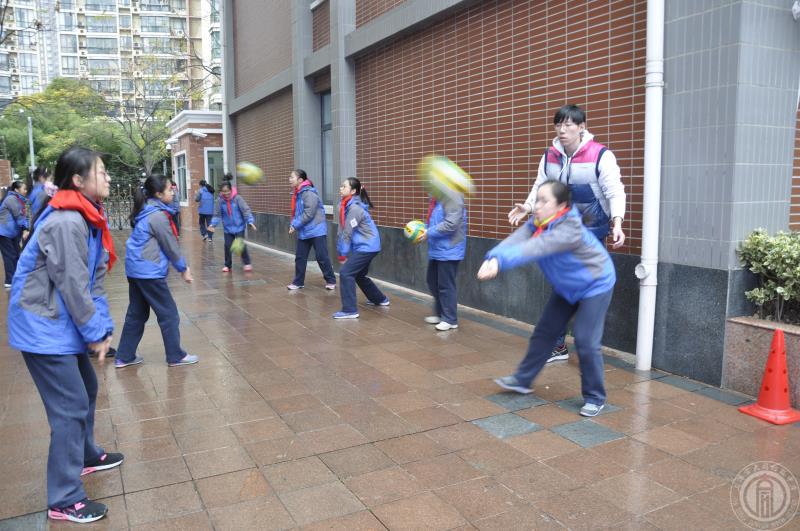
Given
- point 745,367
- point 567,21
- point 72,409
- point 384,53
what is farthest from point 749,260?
point 384,53

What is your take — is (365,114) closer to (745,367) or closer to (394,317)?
(394,317)

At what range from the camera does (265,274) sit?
11.7 metres

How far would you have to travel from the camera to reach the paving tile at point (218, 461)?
146 inches

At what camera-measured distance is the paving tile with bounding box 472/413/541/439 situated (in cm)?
422

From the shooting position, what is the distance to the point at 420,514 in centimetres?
321

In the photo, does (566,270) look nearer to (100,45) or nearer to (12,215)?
(12,215)

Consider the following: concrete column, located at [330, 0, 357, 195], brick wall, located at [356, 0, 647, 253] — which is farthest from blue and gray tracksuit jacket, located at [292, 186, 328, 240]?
concrete column, located at [330, 0, 357, 195]

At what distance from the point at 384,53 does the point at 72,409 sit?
8.39m

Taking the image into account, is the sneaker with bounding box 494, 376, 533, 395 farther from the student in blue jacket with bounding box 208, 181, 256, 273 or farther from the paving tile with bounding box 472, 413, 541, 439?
the student in blue jacket with bounding box 208, 181, 256, 273

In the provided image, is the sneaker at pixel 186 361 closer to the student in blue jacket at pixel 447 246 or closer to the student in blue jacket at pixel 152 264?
the student in blue jacket at pixel 152 264

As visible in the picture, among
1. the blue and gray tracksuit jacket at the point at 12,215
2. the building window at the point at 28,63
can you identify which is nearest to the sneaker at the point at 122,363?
the blue and gray tracksuit jacket at the point at 12,215

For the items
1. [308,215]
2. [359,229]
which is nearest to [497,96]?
[359,229]

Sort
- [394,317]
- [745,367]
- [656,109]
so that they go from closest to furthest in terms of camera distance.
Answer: [745,367], [656,109], [394,317]

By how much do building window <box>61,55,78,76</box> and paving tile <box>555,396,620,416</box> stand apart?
292ft
